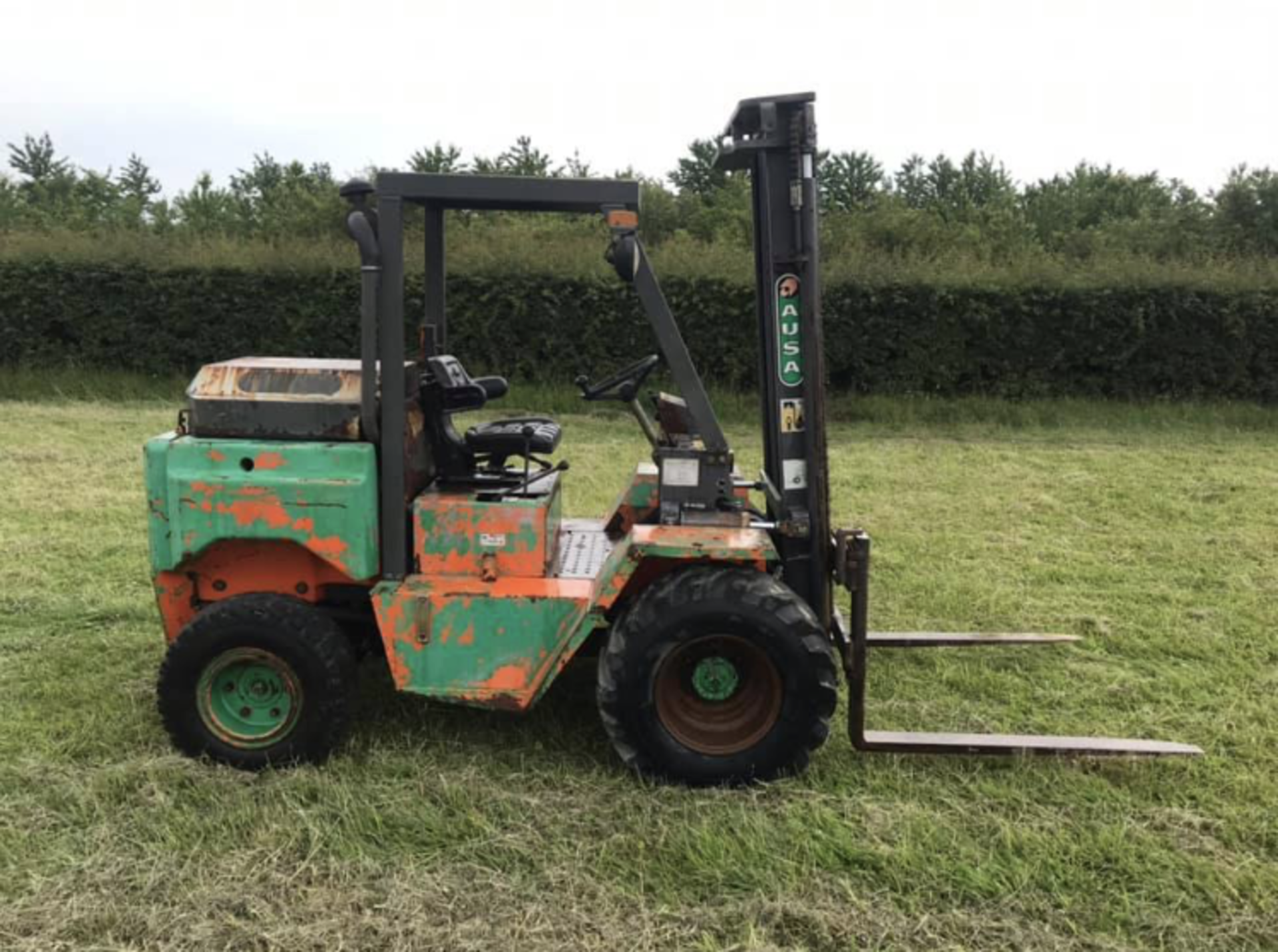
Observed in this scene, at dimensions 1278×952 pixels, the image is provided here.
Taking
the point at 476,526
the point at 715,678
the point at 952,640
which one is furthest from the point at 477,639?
the point at 952,640

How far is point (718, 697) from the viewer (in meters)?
3.78

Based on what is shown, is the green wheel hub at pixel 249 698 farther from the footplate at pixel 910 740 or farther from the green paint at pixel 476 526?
the footplate at pixel 910 740

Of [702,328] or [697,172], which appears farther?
[697,172]

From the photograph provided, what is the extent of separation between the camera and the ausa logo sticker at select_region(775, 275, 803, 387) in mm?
3898

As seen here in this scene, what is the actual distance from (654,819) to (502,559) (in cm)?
115

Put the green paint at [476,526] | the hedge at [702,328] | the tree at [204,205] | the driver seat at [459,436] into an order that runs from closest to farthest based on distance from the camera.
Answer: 1. the green paint at [476,526]
2. the driver seat at [459,436]
3. the hedge at [702,328]
4. the tree at [204,205]

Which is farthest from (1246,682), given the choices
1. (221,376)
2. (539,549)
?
(221,376)

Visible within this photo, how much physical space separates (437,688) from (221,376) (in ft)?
4.89

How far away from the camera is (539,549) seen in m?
3.92

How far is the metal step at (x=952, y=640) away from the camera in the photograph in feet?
16.4

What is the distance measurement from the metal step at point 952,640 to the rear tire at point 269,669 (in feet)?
8.56

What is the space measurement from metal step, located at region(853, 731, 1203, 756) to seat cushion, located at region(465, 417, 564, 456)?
176cm

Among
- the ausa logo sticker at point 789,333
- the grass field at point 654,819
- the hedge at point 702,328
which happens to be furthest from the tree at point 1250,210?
A: the ausa logo sticker at point 789,333

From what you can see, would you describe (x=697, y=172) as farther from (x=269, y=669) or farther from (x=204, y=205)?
(x=269, y=669)
